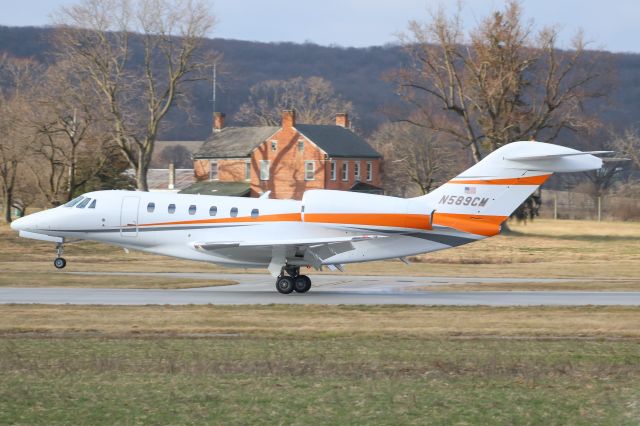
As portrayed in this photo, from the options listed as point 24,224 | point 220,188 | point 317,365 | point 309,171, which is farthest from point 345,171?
point 317,365

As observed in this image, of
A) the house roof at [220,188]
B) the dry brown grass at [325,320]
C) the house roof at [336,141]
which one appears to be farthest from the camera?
the house roof at [336,141]

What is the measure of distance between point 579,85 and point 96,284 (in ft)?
156

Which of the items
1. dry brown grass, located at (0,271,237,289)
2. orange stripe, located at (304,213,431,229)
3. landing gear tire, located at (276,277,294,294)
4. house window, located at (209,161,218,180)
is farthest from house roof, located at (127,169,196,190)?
orange stripe, located at (304,213,431,229)

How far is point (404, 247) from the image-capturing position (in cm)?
2792

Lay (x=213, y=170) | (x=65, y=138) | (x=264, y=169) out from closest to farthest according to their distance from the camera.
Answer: (x=65, y=138)
(x=264, y=169)
(x=213, y=170)

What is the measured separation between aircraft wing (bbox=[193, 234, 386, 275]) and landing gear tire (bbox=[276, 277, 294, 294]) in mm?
269

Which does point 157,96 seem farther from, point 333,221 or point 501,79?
point 333,221

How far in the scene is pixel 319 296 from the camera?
28031 millimetres

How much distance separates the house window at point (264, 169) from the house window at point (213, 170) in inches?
179

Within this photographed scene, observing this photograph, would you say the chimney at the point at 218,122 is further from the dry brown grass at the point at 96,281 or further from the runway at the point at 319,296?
the runway at the point at 319,296

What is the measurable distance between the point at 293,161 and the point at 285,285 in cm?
5577

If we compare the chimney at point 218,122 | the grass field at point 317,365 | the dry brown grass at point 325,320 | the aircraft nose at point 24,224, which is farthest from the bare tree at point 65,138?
the grass field at point 317,365

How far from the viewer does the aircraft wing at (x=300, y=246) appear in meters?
27.2

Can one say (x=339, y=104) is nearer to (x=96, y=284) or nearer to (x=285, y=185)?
(x=285, y=185)
